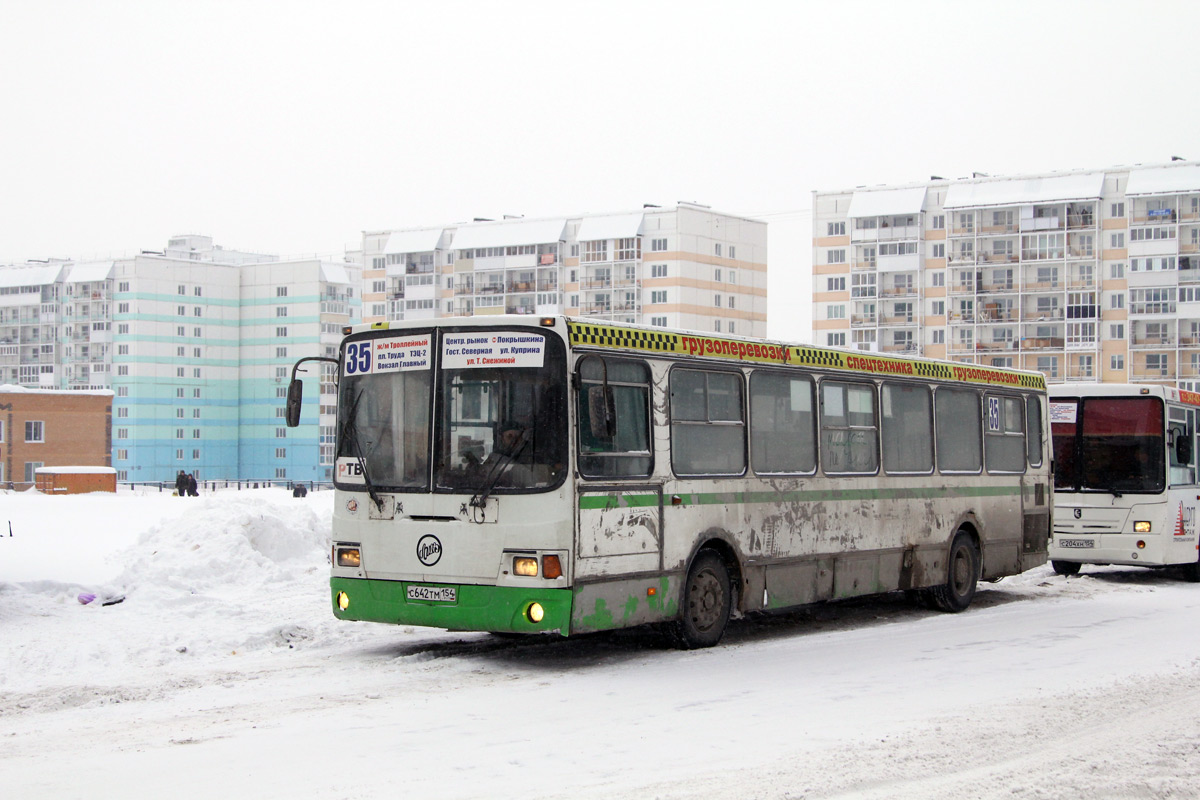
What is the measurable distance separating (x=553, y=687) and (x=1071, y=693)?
3.98 m

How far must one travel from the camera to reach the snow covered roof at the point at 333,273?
420ft

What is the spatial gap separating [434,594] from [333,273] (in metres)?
121

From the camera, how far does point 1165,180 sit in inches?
3777

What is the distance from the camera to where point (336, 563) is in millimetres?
11984

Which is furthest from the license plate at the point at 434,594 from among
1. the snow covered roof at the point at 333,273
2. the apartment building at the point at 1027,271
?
the snow covered roof at the point at 333,273

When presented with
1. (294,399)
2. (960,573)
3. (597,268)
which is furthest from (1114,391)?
(597,268)

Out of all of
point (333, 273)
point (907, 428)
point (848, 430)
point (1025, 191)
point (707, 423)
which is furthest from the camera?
point (333, 273)

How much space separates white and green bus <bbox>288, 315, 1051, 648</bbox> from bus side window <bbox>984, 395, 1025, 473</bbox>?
3.58 m

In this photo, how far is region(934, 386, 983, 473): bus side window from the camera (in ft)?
54.1

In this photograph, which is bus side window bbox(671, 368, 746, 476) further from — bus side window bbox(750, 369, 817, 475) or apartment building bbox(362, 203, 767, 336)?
apartment building bbox(362, 203, 767, 336)

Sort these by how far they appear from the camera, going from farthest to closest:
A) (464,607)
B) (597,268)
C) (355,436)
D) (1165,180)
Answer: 1. (597,268)
2. (1165,180)
3. (355,436)
4. (464,607)

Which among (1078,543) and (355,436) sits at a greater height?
(355,436)

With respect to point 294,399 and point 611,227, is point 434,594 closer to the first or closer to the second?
point 294,399

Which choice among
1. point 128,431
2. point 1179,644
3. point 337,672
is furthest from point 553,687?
point 128,431
